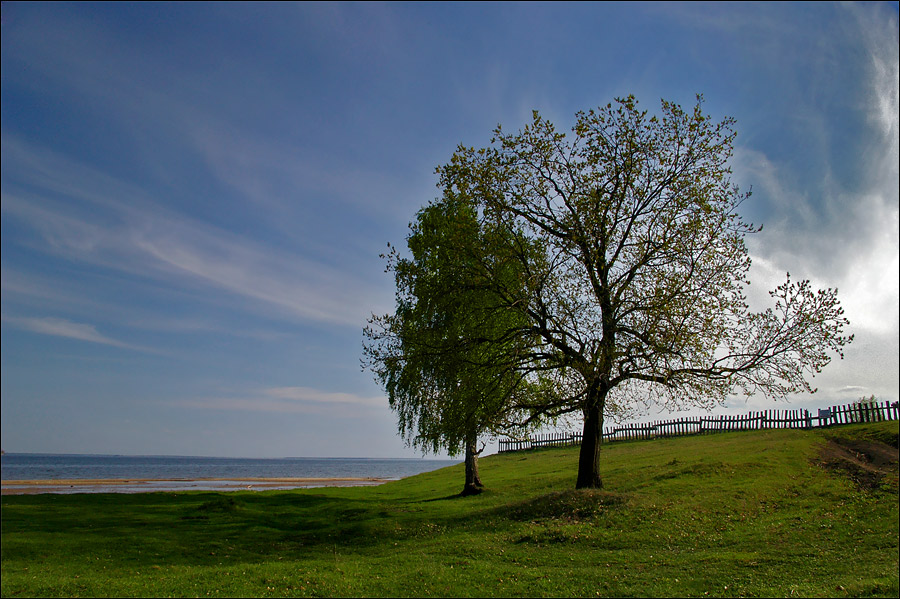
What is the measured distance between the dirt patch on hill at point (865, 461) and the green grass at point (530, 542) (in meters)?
0.30

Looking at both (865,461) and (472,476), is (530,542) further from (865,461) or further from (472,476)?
(865,461)

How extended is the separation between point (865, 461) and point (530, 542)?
1548 cm

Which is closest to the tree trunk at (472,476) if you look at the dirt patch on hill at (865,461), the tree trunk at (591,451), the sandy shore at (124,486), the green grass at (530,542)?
the green grass at (530,542)

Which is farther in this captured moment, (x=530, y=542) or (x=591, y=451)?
(x=591, y=451)

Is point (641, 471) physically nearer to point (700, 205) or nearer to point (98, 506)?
point (700, 205)

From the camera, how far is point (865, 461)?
2294 centimetres

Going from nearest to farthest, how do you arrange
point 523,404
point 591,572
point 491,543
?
point 591,572
point 491,543
point 523,404

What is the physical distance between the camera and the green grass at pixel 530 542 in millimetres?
12531

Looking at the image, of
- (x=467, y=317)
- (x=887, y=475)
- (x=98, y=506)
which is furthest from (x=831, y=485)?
(x=98, y=506)

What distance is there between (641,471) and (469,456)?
883 cm

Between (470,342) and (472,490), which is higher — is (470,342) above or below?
above

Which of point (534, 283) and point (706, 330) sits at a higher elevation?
point (534, 283)

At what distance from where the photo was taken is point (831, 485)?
20.9 m

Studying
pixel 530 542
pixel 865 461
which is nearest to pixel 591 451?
pixel 530 542
